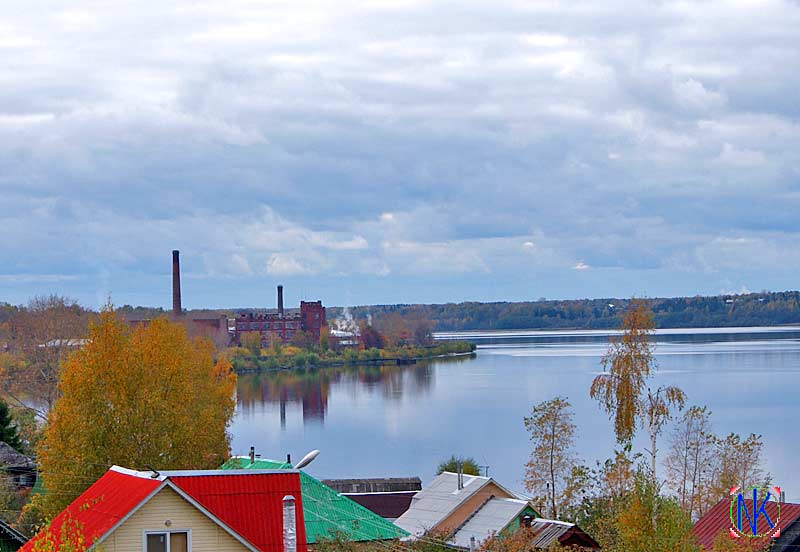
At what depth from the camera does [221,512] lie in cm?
1636

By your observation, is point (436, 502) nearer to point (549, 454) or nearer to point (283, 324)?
point (549, 454)

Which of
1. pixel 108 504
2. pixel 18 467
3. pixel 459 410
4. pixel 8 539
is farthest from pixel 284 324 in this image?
pixel 108 504

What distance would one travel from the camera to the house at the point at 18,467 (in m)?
39.6

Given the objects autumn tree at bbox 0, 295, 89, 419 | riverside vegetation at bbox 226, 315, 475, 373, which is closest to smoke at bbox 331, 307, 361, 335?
riverside vegetation at bbox 226, 315, 475, 373

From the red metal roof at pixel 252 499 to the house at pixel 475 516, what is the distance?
9060 mm

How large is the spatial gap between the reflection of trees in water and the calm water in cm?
13

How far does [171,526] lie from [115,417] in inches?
587

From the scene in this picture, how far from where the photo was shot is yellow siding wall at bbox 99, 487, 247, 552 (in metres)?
15.7

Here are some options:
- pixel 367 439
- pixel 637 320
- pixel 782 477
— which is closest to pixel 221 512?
pixel 637 320

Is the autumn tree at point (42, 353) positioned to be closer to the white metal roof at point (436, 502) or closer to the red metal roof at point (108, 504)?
the white metal roof at point (436, 502)

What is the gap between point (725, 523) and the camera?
2500cm

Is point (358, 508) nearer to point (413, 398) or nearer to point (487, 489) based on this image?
point (487, 489)

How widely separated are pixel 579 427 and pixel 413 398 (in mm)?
29660
